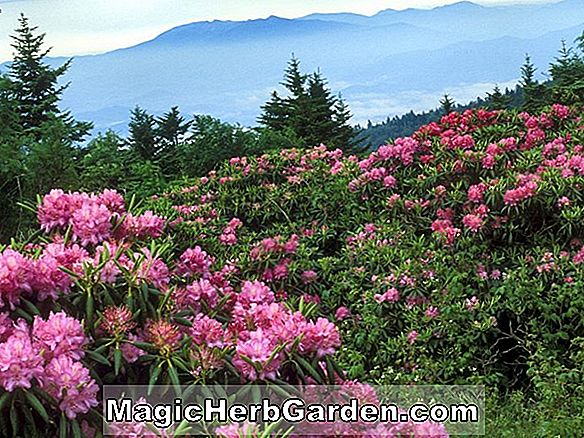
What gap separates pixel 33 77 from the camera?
31.4ft

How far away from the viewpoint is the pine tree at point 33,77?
30.6ft

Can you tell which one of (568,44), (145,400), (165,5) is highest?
(165,5)

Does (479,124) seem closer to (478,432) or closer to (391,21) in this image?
(478,432)

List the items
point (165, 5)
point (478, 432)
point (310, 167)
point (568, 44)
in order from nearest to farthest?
point (478, 432)
point (310, 167)
point (568, 44)
point (165, 5)

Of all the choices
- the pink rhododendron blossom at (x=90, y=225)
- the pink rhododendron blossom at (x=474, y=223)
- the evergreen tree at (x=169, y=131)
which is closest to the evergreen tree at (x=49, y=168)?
the evergreen tree at (x=169, y=131)

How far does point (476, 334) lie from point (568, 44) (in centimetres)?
664

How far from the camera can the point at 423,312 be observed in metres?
3.44

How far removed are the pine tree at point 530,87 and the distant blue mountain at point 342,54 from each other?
28.9 feet

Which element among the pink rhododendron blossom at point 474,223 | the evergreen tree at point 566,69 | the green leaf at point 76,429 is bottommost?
the pink rhododendron blossom at point 474,223

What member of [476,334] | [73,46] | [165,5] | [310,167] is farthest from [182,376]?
[165,5]

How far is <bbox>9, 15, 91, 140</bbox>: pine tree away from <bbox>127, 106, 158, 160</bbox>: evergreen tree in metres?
0.87

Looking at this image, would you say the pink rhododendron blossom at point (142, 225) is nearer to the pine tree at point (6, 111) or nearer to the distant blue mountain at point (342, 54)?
the pine tree at point (6, 111)

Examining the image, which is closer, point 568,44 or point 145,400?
point 145,400

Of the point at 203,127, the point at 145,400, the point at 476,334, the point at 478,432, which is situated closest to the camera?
the point at 145,400
